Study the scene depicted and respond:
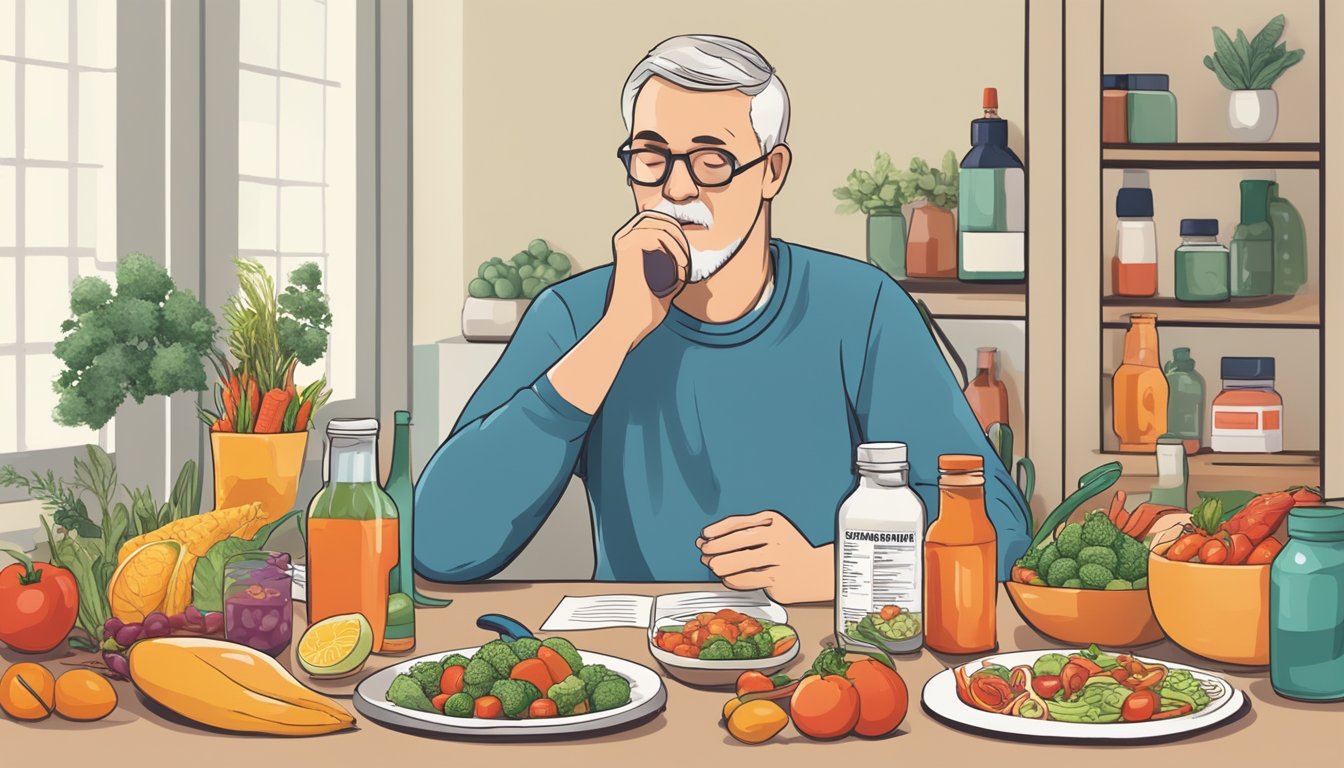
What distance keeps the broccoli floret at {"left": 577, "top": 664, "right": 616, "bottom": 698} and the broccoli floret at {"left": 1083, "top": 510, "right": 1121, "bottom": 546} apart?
1.54 feet

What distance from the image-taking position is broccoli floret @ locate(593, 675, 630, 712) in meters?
0.95

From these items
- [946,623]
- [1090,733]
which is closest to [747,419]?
[946,623]

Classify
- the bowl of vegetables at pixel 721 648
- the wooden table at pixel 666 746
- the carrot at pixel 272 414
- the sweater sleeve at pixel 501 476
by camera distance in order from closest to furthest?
the wooden table at pixel 666 746 → the bowl of vegetables at pixel 721 648 → the carrot at pixel 272 414 → the sweater sleeve at pixel 501 476

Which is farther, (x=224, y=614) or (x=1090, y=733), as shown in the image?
(x=224, y=614)

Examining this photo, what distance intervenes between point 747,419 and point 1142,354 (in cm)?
111

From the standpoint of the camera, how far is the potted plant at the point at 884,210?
274cm

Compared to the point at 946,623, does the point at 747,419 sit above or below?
above

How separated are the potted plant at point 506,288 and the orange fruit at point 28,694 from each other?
1.81 metres

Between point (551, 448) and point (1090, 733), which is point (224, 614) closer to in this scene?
point (551, 448)

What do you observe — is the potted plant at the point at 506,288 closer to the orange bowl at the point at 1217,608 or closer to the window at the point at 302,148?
the window at the point at 302,148

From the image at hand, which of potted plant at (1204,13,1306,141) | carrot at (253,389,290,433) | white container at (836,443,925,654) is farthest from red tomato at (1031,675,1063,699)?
potted plant at (1204,13,1306,141)

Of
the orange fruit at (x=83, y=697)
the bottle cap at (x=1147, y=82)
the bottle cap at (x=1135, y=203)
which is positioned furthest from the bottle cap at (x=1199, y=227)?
the orange fruit at (x=83, y=697)

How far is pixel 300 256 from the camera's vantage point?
2691 mm

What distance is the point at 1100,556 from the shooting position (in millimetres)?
1144
